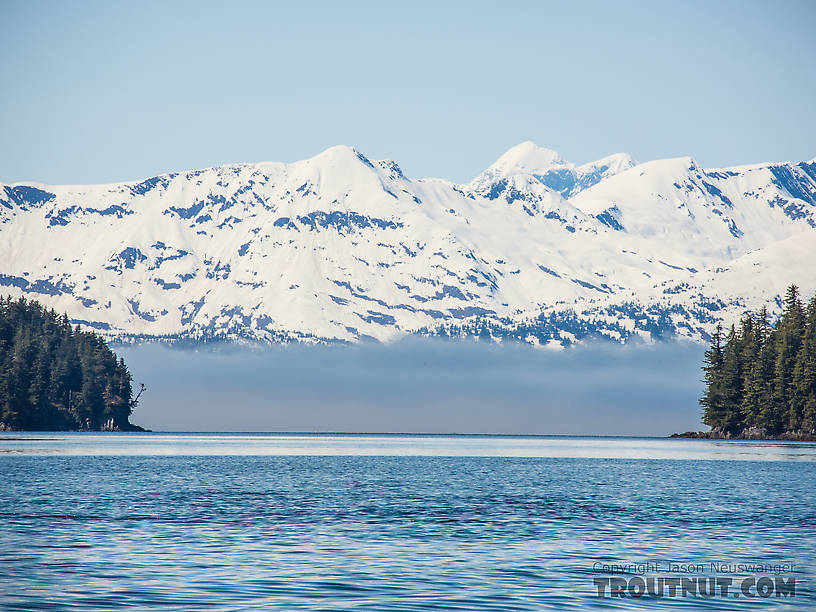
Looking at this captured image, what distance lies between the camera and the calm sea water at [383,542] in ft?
122

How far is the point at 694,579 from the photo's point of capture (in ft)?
136

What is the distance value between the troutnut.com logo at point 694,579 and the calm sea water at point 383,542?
0.23m

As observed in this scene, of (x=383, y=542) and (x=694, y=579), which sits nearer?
(x=694, y=579)

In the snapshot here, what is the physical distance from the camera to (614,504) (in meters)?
74.2

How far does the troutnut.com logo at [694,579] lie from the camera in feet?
127

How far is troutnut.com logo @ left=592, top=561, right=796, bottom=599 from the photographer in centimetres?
3862

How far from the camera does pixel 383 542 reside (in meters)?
51.1

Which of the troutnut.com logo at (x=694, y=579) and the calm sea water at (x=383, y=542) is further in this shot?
the troutnut.com logo at (x=694, y=579)

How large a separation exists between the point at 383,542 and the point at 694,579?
15783 mm

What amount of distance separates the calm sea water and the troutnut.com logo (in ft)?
0.75

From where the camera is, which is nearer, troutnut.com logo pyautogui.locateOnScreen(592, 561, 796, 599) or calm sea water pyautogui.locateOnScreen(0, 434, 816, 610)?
calm sea water pyautogui.locateOnScreen(0, 434, 816, 610)

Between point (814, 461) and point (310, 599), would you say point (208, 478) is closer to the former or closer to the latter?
point (310, 599)

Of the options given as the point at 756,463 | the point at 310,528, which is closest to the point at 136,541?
the point at 310,528

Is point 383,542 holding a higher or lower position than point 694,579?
higher
